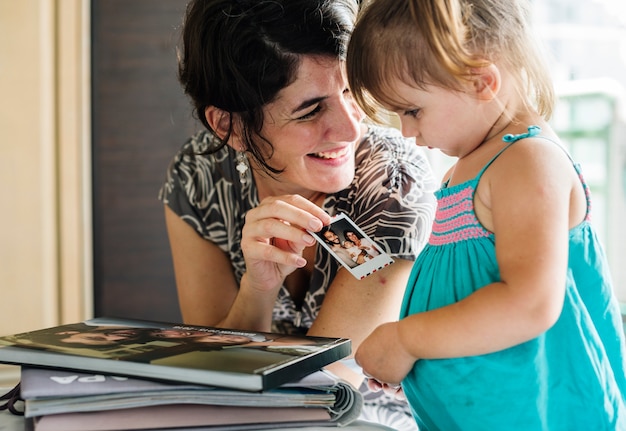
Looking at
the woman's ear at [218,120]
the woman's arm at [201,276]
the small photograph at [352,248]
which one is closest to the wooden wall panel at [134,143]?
the woman's arm at [201,276]

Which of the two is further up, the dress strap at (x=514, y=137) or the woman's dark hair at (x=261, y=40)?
the woman's dark hair at (x=261, y=40)

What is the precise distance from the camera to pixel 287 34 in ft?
3.80

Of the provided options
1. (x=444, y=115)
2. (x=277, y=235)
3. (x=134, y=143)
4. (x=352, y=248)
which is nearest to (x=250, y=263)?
(x=277, y=235)

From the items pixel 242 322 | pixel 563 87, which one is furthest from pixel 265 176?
pixel 563 87

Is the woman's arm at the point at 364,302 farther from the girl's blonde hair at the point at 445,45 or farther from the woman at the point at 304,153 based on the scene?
the girl's blonde hair at the point at 445,45

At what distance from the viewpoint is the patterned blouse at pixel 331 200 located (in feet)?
4.00

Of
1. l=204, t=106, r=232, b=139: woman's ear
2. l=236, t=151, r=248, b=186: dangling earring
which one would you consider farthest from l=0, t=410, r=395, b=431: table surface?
l=236, t=151, r=248, b=186: dangling earring

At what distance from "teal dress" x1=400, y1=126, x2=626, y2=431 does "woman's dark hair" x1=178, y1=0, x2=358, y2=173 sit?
42 cm

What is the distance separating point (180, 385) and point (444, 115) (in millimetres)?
439

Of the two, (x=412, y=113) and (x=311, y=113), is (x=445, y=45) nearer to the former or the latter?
(x=412, y=113)

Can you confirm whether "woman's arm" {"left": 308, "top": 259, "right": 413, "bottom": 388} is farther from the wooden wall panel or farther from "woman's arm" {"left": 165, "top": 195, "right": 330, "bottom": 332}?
the wooden wall panel

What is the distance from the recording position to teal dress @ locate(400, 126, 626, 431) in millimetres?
784

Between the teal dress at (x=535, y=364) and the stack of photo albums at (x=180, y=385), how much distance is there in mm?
121

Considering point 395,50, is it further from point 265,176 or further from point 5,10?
point 5,10
